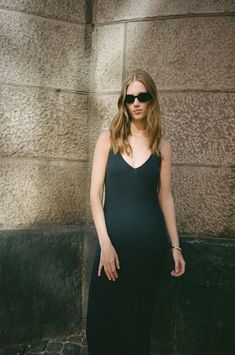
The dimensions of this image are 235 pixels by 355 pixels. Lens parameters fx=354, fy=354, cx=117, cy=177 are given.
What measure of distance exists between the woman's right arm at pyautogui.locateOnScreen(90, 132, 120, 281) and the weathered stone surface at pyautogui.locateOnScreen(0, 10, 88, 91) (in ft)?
3.94

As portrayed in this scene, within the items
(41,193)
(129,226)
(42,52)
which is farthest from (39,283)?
(42,52)

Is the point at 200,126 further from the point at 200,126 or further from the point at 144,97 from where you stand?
the point at 144,97

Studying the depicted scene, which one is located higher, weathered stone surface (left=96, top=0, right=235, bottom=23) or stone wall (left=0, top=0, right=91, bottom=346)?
weathered stone surface (left=96, top=0, right=235, bottom=23)

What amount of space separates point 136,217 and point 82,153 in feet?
4.53

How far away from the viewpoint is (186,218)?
9.95 ft

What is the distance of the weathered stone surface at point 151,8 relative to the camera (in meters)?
2.89

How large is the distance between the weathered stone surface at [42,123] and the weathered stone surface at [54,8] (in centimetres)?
68

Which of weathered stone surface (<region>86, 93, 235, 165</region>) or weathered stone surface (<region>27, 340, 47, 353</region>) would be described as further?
weathered stone surface (<region>27, 340, 47, 353</region>)

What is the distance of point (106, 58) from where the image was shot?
Result: 10.6 ft

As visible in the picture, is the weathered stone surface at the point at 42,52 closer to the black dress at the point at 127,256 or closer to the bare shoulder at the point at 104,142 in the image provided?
the bare shoulder at the point at 104,142

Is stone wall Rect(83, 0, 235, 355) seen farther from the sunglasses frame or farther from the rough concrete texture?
the sunglasses frame

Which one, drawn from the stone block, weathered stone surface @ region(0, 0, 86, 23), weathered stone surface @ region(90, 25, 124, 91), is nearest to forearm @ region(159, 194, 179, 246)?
the stone block

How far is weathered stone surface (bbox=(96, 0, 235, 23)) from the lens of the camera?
289cm

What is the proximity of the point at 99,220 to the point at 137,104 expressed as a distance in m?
0.76
